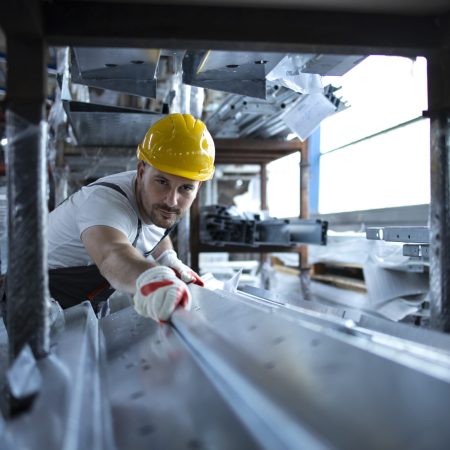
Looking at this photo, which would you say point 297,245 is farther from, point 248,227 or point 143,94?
point 143,94

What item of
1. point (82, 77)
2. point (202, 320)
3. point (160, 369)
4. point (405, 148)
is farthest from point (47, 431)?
point (405, 148)

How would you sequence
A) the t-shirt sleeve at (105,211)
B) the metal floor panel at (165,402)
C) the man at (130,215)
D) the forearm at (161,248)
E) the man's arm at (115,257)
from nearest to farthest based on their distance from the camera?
the metal floor panel at (165,402) < the man's arm at (115,257) < the man at (130,215) < the t-shirt sleeve at (105,211) < the forearm at (161,248)

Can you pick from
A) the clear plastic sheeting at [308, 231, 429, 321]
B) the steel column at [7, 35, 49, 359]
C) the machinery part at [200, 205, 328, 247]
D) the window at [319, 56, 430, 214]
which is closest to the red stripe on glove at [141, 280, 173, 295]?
the steel column at [7, 35, 49, 359]

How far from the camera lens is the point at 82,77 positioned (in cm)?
202

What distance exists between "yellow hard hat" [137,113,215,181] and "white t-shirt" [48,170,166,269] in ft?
0.70

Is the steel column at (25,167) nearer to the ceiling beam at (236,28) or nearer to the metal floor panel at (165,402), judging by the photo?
the ceiling beam at (236,28)

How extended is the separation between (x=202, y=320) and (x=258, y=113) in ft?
7.73

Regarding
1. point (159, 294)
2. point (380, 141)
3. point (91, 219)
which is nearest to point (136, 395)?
point (159, 294)

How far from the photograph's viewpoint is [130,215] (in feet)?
5.98

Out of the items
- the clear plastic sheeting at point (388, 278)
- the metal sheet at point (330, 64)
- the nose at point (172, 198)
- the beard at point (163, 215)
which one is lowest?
the clear plastic sheeting at point (388, 278)

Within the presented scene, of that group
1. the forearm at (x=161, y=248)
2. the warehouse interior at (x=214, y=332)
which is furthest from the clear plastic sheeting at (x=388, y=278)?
the forearm at (x=161, y=248)

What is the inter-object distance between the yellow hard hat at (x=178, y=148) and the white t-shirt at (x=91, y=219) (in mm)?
212

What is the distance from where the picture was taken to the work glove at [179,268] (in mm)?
1885

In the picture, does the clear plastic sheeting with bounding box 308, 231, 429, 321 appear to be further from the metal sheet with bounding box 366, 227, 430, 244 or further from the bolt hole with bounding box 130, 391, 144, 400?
the bolt hole with bounding box 130, 391, 144, 400
